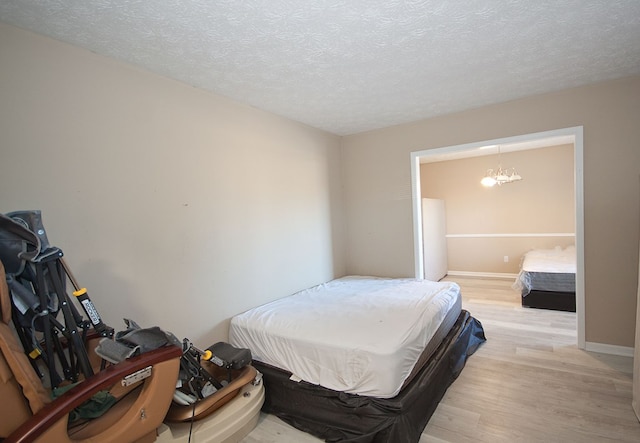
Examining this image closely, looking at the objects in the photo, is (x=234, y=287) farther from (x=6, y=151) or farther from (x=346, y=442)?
(x=6, y=151)

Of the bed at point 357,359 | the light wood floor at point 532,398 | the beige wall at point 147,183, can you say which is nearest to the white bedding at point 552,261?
the light wood floor at point 532,398

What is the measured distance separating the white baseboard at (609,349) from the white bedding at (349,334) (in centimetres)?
128

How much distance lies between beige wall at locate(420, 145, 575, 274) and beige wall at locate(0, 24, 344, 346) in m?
4.60

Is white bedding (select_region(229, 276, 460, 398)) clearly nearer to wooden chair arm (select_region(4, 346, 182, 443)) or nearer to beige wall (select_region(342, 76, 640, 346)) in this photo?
wooden chair arm (select_region(4, 346, 182, 443))

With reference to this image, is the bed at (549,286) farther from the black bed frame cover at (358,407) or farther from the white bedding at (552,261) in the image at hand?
the black bed frame cover at (358,407)

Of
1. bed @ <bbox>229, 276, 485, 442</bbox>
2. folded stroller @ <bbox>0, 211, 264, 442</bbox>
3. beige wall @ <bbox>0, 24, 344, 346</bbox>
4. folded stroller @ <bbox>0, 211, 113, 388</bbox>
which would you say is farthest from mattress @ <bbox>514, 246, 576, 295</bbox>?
folded stroller @ <bbox>0, 211, 113, 388</bbox>

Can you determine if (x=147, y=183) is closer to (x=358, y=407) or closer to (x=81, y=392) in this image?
(x=81, y=392)

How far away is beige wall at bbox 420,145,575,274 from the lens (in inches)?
229

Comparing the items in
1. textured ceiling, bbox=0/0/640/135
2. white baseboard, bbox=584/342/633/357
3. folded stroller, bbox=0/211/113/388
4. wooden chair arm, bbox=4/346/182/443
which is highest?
textured ceiling, bbox=0/0/640/135

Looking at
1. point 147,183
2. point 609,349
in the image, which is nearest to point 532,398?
point 609,349

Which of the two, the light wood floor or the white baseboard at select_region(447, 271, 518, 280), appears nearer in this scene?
the light wood floor

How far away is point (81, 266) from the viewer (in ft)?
6.22

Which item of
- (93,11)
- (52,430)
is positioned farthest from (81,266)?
(93,11)

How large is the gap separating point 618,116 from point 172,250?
399 centimetres
